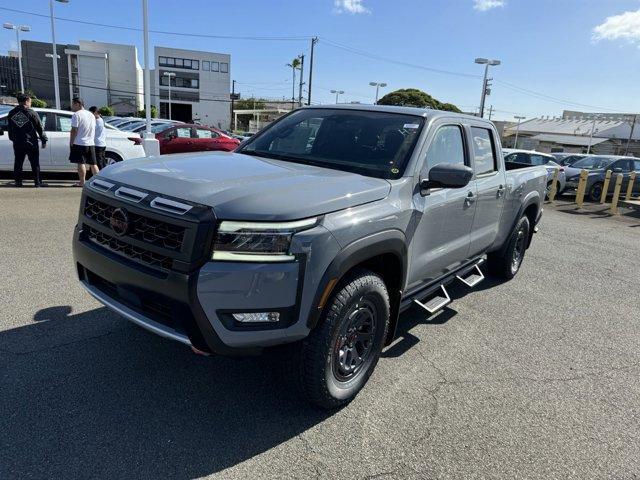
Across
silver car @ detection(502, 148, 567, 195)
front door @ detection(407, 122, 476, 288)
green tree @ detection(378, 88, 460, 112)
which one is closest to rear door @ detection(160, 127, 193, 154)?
silver car @ detection(502, 148, 567, 195)

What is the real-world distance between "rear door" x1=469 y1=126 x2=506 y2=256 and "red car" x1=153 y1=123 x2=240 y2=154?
1229 cm

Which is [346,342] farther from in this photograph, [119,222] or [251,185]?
[119,222]

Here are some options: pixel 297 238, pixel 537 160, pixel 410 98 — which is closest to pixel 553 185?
pixel 537 160

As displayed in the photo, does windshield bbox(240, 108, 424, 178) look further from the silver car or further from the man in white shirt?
the silver car

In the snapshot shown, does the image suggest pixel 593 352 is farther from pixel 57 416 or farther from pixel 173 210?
pixel 57 416

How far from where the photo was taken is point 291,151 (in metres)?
3.90

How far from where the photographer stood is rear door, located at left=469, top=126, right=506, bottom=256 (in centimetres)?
448

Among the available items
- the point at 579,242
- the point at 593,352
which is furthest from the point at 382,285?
the point at 579,242

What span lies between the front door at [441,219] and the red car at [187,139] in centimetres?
1282

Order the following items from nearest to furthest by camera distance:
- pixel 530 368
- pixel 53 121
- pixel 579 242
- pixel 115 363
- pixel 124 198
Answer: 1. pixel 124 198
2. pixel 115 363
3. pixel 530 368
4. pixel 579 242
5. pixel 53 121

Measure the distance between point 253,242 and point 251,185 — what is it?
429 millimetres

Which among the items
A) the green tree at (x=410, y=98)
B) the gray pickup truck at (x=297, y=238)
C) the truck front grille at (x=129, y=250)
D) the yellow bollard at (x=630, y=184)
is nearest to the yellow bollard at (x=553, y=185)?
the yellow bollard at (x=630, y=184)

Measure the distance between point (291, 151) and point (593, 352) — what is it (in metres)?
3.16

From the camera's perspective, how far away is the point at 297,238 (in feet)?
8.16
